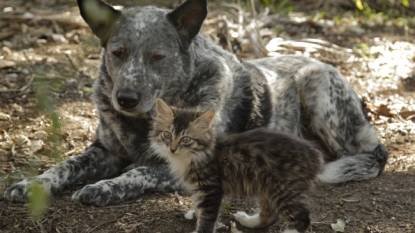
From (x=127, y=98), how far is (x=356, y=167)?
6.44 ft

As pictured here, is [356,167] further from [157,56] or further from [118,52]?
[118,52]

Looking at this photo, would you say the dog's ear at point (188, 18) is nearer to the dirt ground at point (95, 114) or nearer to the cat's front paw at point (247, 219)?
the dirt ground at point (95, 114)

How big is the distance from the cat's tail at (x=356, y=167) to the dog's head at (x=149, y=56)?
1.33 meters

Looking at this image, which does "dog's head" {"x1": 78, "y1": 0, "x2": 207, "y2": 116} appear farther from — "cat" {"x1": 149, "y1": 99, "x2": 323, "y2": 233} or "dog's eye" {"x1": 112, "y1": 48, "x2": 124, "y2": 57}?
"cat" {"x1": 149, "y1": 99, "x2": 323, "y2": 233}

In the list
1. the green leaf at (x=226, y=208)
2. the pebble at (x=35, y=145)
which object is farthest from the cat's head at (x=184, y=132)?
the pebble at (x=35, y=145)

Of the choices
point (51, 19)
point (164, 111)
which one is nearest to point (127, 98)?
point (164, 111)

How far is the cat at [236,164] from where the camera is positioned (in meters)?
3.22

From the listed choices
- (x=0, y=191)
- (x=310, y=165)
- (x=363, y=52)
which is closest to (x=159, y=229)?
(x=310, y=165)

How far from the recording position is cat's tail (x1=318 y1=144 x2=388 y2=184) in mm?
4668

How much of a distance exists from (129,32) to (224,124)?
1.03m

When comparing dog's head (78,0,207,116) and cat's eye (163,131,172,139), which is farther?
dog's head (78,0,207,116)

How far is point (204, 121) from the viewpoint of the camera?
3.26 m

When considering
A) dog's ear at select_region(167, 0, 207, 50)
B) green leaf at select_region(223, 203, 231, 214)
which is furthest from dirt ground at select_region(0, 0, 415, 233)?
dog's ear at select_region(167, 0, 207, 50)

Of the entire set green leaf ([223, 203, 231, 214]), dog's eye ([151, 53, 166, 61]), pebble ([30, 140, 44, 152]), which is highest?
dog's eye ([151, 53, 166, 61])
